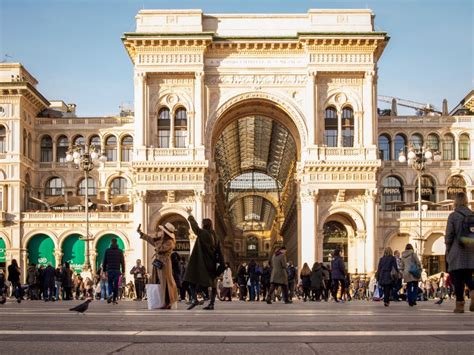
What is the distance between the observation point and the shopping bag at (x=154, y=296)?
20.2m

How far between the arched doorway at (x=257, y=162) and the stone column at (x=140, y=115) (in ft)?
13.6

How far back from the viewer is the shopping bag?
20.2m

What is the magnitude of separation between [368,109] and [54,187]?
26.1 metres

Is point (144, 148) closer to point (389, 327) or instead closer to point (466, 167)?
point (466, 167)

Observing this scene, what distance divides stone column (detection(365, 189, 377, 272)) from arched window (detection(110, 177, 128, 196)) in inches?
867

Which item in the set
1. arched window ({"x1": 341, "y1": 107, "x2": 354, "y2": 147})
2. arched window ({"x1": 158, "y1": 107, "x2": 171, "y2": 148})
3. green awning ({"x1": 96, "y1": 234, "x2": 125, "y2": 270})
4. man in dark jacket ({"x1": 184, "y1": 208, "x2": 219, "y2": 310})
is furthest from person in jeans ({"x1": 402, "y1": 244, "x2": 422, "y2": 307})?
green awning ({"x1": 96, "y1": 234, "x2": 125, "y2": 270})

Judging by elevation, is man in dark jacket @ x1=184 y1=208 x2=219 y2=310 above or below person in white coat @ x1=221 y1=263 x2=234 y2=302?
above

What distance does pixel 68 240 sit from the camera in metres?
63.8

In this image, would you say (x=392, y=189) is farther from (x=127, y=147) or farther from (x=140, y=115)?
(x=140, y=115)

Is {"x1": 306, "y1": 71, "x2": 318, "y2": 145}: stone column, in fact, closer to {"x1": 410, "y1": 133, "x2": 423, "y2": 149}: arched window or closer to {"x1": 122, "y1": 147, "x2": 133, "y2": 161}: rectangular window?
{"x1": 410, "y1": 133, "x2": 423, "y2": 149}: arched window

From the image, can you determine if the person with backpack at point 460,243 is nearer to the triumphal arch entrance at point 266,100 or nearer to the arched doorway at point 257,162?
the triumphal arch entrance at point 266,100

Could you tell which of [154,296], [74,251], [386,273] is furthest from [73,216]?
[154,296]

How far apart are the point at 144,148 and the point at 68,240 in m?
12.2

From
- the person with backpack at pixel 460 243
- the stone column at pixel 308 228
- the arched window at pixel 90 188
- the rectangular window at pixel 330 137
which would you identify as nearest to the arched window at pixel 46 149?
the arched window at pixel 90 188
